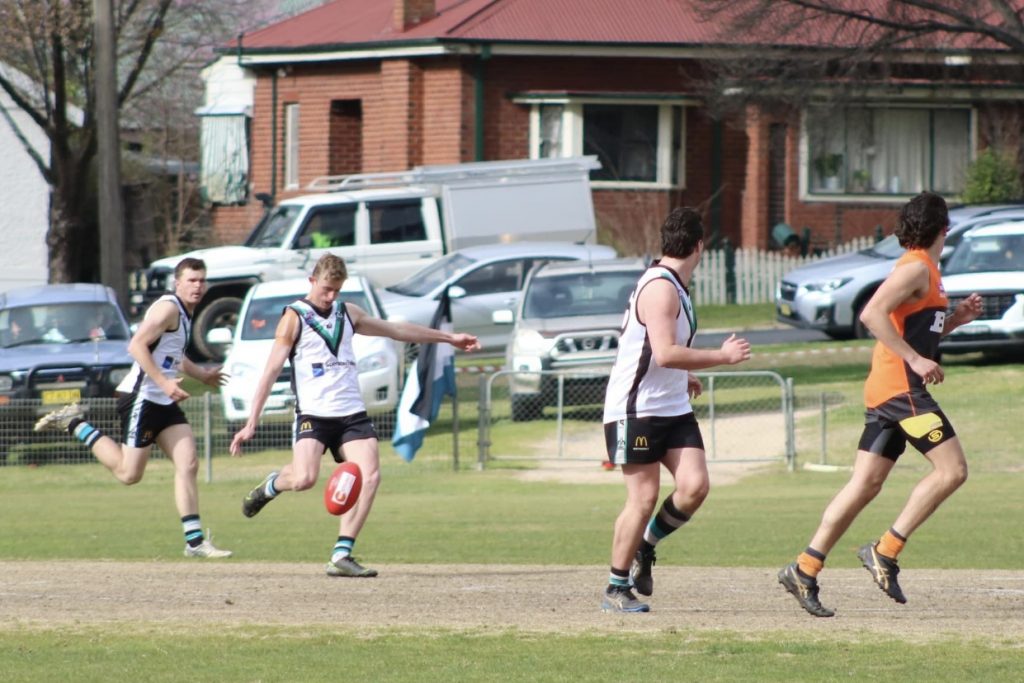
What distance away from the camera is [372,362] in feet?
64.3

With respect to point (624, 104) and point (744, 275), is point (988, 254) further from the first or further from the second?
point (624, 104)

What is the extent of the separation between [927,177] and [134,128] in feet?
86.3

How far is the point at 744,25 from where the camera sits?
25.4m

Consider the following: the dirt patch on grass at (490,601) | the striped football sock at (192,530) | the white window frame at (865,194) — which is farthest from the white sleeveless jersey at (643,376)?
the white window frame at (865,194)

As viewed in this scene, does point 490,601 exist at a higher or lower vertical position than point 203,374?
lower

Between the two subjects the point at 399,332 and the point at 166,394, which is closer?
the point at 399,332

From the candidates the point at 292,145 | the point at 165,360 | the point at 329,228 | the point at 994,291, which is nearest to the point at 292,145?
the point at 292,145

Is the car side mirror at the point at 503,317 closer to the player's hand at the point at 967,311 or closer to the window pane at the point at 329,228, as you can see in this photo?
the window pane at the point at 329,228

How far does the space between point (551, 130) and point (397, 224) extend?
8.76 m

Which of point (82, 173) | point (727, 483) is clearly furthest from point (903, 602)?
point (82, 173)

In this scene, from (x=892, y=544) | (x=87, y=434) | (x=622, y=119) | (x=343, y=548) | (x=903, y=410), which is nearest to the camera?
(x=903, y=410)

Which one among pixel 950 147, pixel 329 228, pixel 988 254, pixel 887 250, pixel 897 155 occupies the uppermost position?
pixel 950 147

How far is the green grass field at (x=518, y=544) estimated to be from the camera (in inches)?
285

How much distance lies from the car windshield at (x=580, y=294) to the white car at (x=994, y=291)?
13.0ft
